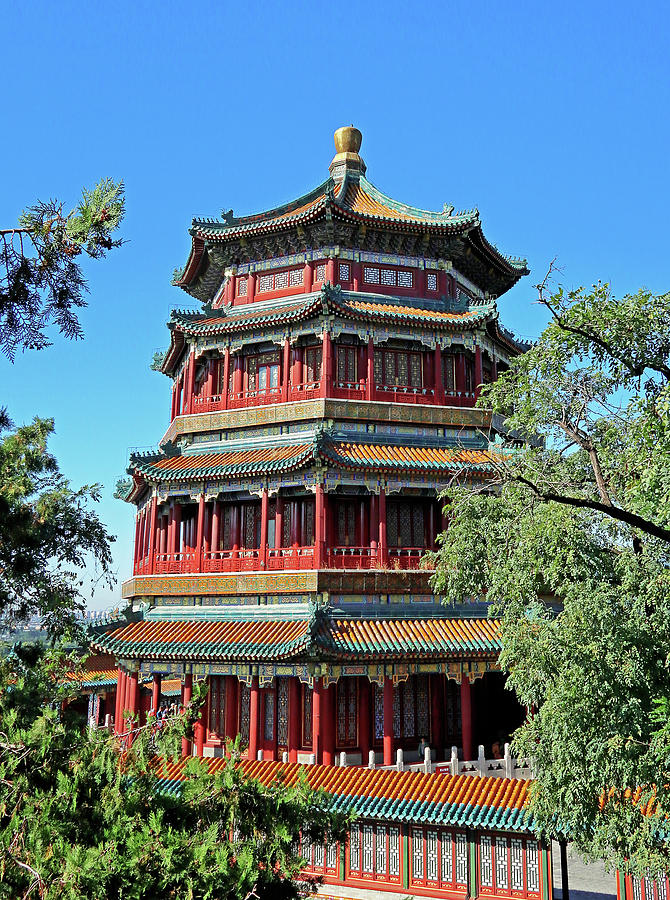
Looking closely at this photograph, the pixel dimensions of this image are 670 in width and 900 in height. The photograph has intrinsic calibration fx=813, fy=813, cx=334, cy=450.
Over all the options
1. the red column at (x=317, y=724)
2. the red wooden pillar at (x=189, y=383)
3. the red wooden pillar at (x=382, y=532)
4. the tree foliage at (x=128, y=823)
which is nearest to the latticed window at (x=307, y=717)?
the red column at (x=317, y=724)

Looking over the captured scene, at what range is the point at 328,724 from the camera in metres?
19.4

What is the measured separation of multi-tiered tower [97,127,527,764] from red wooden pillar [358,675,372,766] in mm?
49

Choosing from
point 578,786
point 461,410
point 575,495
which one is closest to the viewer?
point 578,786

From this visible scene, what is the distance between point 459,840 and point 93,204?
12120 millimetres

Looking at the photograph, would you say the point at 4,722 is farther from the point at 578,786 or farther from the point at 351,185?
the point at 351,185

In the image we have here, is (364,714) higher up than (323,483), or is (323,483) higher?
(323,483)

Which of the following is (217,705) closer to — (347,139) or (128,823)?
(128,823)

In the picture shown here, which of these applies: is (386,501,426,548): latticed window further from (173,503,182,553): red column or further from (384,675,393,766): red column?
(173,503,182,553): red column

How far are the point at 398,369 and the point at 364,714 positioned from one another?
9702mm

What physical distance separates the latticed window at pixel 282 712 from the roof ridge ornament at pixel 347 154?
16598 mm

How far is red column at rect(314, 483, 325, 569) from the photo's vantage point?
811 inches

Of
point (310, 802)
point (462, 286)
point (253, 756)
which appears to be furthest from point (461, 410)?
point (310, 802)

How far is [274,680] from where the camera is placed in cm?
2130

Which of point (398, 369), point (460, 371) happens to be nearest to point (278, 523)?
point (398, 369)
